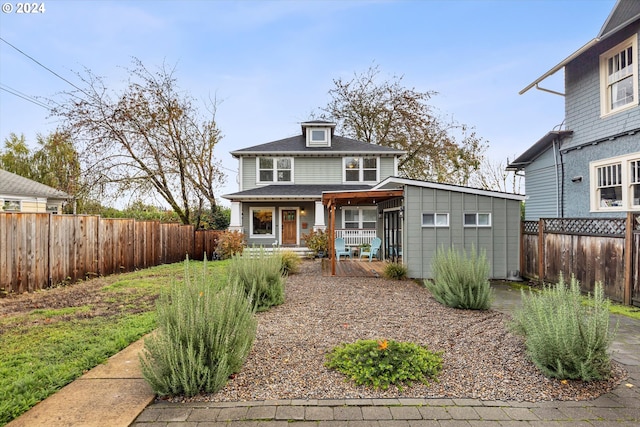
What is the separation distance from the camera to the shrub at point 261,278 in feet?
20.0

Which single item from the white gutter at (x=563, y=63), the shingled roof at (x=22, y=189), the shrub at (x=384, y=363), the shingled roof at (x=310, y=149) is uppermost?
the white gutter at (x=563, y=63)

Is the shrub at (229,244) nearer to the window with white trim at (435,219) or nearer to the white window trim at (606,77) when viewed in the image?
the window with white trim at (435,219)

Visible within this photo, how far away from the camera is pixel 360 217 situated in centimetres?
1773

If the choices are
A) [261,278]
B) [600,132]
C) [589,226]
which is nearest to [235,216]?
[261,278]

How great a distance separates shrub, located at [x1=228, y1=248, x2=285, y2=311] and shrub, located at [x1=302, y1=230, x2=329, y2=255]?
902 cm

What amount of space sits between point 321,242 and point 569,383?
41.5 feet

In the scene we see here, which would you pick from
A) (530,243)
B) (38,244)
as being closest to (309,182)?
(530,243)

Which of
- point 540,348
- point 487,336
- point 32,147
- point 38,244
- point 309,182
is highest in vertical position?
point 32,147

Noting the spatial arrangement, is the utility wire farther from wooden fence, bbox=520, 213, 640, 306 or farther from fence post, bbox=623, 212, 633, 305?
fence post, bbox=623, 212, 633, 305

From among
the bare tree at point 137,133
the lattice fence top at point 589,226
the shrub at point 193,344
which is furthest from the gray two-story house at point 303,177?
the shrub at point 193,344

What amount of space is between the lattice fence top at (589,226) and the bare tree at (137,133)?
1782cm

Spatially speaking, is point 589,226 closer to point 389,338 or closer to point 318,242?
point 389,338

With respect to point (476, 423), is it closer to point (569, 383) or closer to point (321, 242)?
point (569, 383)

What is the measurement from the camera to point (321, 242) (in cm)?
1558
